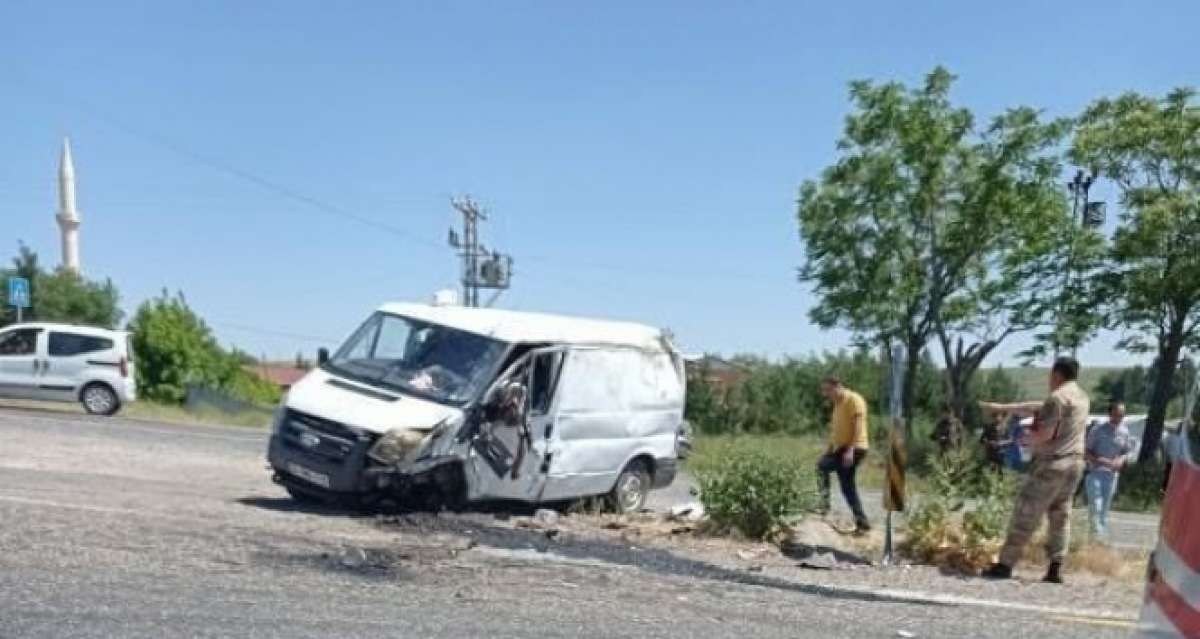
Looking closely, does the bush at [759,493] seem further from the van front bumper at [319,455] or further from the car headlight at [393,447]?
the van front bumper at [319,455]

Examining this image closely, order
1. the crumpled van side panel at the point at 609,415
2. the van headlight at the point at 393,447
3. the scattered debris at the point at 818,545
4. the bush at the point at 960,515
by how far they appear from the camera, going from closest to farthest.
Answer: the bush at the point at 960,515, the scattered debris at the point at 818,545, the van headlight at the point at 393,447, the crumpled van side panel at the point at 609,415

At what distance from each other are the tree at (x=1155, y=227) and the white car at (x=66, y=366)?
2127 centimetres

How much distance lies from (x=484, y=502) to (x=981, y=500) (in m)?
4.59

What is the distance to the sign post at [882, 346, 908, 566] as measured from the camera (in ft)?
33.8

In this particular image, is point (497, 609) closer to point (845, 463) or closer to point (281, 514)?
point (281, 514)

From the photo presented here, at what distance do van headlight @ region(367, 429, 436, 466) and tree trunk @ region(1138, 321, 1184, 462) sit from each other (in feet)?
69.8

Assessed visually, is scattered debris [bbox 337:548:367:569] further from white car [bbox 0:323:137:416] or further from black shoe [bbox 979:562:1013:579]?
white car [bbox 0:323:137:416]

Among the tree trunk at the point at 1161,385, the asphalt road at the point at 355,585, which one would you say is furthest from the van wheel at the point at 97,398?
the tree trunk at the point at 1161,385

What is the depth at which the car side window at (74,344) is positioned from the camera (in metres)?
25.1

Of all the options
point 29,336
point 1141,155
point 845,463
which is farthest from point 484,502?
point 1141,155

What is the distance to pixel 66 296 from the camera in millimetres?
55750

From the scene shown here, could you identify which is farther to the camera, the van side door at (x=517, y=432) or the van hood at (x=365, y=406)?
the van side door at (x=517, y=432)

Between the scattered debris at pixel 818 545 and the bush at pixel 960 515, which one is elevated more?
the bush at pixel 960 515

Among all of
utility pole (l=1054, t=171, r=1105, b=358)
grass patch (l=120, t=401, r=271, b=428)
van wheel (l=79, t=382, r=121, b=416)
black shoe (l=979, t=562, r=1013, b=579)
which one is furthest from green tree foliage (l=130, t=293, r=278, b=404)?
black shoe (l=979, t=562, r=1013, b=579)
